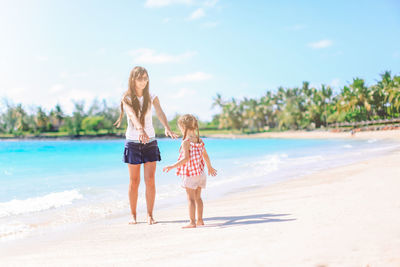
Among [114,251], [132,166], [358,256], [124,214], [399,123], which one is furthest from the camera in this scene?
[399,123]

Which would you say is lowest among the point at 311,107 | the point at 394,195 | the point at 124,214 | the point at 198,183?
the point at 124,214

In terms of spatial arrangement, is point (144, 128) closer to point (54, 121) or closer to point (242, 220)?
point (242, 220)

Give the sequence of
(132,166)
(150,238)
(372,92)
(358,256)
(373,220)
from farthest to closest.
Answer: (372,92)
(132,166)
(150,238)
(373,220)
(358,256)

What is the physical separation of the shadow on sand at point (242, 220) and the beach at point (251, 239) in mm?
11

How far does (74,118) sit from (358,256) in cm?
9865

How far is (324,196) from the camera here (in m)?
4.68

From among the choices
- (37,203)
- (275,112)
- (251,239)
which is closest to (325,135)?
(275,112)

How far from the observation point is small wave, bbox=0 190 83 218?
5.54m

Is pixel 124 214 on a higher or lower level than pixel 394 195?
lower

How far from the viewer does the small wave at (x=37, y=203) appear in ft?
18.2

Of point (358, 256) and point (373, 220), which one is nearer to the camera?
point (358, 256)

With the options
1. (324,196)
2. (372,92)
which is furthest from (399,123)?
(324,196)

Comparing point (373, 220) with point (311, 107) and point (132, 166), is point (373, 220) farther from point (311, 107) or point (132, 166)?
point (311, 107)

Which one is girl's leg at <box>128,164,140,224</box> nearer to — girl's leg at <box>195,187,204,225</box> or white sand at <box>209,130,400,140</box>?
girl's leg at <box>195,187,204,225</box>
